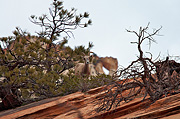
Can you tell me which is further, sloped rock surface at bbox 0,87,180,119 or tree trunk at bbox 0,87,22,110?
tree trunk at bbox 0,87,22,110

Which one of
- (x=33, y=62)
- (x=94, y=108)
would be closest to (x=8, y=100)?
(x=33, y=62)

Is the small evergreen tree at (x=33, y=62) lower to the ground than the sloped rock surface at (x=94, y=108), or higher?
higher

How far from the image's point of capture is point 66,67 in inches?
358

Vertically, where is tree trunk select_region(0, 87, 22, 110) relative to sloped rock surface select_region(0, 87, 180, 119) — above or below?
above

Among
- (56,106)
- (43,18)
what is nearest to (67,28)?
(43,18)

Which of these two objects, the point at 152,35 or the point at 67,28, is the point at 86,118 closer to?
the point at 152,35

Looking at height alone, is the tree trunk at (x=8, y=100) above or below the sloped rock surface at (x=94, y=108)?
above

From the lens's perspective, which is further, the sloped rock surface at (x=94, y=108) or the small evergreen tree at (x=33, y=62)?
the small evergreen tree at (x=33, y=62)

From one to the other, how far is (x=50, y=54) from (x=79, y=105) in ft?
7.66

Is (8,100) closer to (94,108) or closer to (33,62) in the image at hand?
(33,62)

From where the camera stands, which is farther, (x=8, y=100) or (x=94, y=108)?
(x=8, y=100)

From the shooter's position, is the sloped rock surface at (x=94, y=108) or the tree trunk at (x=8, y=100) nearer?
the sloped rock surface at (x=94, y=108)

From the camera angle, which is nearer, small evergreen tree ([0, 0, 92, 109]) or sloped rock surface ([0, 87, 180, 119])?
sloped rock surface ([0, 87, 180, 119])

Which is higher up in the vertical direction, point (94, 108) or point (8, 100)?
point (8, 100)
